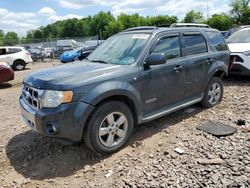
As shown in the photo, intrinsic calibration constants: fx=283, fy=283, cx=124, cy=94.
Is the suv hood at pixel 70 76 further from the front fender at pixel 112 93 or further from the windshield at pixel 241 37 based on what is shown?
the windshield at pixel 241 37

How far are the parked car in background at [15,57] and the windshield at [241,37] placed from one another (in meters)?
13.1

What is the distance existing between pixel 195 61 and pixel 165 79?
97cm

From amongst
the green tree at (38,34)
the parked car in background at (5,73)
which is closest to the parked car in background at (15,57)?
the parked car in background at (5,73)

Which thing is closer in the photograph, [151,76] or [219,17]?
[151,76]

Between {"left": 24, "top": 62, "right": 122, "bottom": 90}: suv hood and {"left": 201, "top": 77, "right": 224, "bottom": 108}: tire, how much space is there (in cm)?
247

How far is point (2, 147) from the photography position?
4770 mm

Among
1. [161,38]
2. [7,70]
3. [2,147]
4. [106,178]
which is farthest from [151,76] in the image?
[7,70]

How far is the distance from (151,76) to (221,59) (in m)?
2.35

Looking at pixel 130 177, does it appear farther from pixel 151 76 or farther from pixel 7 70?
pixel 7 70

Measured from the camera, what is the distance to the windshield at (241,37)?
9.27m

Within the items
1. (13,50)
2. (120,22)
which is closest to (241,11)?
(120,22)

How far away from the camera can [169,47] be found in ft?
16.5

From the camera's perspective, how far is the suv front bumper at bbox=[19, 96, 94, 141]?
12.1ft

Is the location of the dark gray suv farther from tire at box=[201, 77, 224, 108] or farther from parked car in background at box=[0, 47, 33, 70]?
parked car in background at box=[0, 47, 33, 70]
